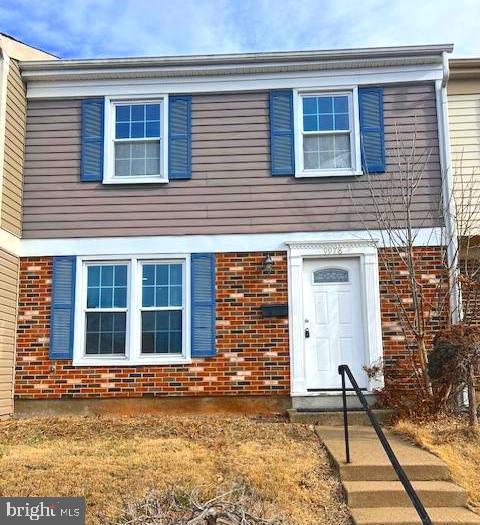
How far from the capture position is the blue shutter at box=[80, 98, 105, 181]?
909 centimetres

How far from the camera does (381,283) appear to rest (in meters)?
8.65

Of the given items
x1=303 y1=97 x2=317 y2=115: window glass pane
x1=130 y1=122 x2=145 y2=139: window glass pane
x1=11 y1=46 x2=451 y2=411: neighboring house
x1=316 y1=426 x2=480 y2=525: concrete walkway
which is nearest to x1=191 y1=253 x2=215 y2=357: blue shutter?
x1=11 y1=46 x2=451 y2=411: neighboring house

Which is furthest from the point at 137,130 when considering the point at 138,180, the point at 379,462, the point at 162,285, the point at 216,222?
the point at 379,462

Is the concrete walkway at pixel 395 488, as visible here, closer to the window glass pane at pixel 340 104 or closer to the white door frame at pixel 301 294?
the white door frame at pixel 301 294

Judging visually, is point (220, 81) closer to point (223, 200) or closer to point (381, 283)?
point (223, 200)

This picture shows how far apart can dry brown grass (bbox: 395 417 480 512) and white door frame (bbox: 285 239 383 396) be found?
53.3 inches

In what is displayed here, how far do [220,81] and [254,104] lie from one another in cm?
62

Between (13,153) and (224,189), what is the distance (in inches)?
122

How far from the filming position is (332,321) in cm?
873

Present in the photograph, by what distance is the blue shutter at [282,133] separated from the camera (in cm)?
898

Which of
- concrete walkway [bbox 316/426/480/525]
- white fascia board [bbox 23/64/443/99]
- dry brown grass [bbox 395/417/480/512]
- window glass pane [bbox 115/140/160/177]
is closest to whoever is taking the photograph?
concrete walkway [bbox 316/426/480/525]

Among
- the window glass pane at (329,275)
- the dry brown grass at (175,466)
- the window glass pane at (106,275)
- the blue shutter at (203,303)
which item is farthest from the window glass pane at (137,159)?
the dry brown grass at (175,466)

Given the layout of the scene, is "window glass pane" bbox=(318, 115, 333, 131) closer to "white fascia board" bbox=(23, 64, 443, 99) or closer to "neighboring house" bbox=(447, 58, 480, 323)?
"white fascia board" bbox=(23, 64, 443, 99)

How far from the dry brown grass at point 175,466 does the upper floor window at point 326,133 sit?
3.86 metres
